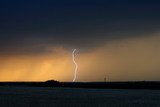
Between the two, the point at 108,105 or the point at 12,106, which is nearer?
the point at 12,106

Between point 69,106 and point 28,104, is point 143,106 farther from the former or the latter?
point 28,104

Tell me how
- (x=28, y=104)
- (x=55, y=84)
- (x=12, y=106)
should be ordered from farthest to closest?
1. (x=55, y=84)
2. (x=28, y=104)
3. (x=12, y=106)

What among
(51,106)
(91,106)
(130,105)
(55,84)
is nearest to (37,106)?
(51,106)

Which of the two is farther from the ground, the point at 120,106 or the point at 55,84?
the point at 55,84

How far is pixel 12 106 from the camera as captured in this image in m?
47.1

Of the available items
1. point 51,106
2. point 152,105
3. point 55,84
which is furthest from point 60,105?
point 55,84

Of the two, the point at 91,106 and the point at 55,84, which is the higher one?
the point at 55,84

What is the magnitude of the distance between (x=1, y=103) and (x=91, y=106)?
23.9ft

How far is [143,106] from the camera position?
167 ft

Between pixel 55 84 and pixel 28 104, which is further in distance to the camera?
pixel 55 84

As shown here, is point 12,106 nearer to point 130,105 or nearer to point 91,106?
point 91,106

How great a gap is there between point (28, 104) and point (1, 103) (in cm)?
223

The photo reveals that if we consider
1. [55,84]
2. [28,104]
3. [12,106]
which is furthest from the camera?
[55,84]

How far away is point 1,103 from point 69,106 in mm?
5540
